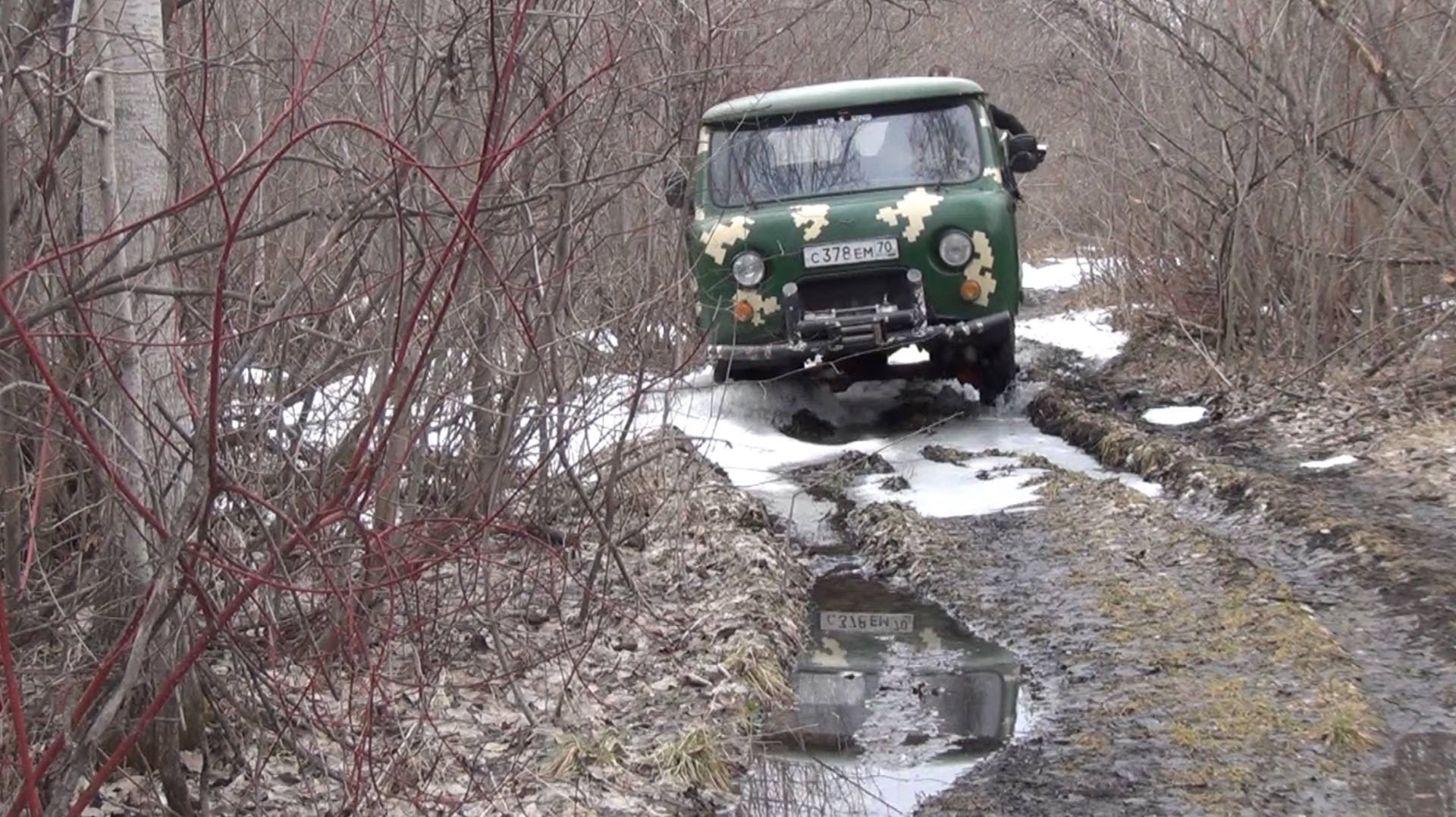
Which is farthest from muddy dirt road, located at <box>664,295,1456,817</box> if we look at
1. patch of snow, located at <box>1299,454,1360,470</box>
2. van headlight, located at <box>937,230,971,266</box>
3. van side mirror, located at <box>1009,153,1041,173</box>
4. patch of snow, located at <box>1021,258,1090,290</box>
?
patch of snow, located at <box>1021,258,1090,290</box>

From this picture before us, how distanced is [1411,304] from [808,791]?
6061 millimetres

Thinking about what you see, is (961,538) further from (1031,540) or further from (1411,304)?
(1411,304)

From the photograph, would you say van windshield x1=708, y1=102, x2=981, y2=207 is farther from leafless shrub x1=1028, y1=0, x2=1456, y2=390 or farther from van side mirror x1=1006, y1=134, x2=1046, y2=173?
leafless shrub x1=1028, y1=0, x2=1456, y2=390

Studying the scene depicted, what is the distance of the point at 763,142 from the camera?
8961 mm

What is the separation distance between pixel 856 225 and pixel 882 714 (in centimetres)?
430

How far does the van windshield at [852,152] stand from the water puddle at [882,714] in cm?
358

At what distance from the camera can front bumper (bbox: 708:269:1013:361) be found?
27.6ft

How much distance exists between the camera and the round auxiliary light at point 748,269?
8.61 metres

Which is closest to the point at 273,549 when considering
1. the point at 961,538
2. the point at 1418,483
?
the point at 961,538

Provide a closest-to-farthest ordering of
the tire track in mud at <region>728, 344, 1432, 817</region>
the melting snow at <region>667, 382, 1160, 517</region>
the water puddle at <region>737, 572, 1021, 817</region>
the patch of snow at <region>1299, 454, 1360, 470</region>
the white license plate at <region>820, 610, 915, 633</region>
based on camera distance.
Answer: the tire track in mud at <region>728, 344, 1432, 817</region>, the water puddle at <region>737, 572, 1021, 817</region>, the white license plate at <region>820, 610, 915, 633</region>, the patch of snow at <region>1299, 454, 1360, 470</region>, the melting snow at <region>667, 382, 1160, 517</region>

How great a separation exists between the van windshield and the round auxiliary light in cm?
37

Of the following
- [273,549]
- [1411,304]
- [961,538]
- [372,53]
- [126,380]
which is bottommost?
[961,538]

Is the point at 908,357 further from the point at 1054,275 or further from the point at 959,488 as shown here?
the point at 1054,275

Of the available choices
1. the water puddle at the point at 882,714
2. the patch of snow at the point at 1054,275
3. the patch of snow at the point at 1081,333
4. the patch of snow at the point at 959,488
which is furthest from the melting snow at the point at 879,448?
→ the patch of snow at the point at 1054,275
